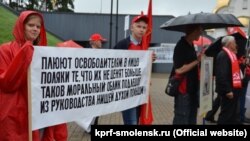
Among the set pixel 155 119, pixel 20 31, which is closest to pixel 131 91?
pixel 20 31

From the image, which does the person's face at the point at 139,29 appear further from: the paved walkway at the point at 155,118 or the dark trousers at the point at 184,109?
the paved walkway at the point at 155,118

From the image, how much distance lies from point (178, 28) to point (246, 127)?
2047mm

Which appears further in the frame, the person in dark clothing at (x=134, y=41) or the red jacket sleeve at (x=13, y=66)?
the person in dark clothing at (x=134, y=41)

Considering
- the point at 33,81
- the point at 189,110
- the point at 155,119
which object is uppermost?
the point at 33,81

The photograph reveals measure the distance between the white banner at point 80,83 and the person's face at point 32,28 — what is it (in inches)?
6.7

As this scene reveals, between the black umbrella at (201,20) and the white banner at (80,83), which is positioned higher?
the black umbrella at (201,20)

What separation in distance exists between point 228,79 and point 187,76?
1401mm

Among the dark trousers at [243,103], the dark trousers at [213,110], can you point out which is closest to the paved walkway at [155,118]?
the dark trousers at [213,110]

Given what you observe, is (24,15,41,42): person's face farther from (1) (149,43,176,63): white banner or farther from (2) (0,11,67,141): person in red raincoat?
(1) (149,43,176,63): white banner

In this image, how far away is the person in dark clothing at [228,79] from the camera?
668cm

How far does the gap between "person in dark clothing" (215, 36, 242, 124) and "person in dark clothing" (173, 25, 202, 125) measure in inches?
46.3

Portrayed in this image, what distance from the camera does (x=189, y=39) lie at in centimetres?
559

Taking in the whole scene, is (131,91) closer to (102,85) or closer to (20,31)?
(102,85)

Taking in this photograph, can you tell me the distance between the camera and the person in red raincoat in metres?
3.27
